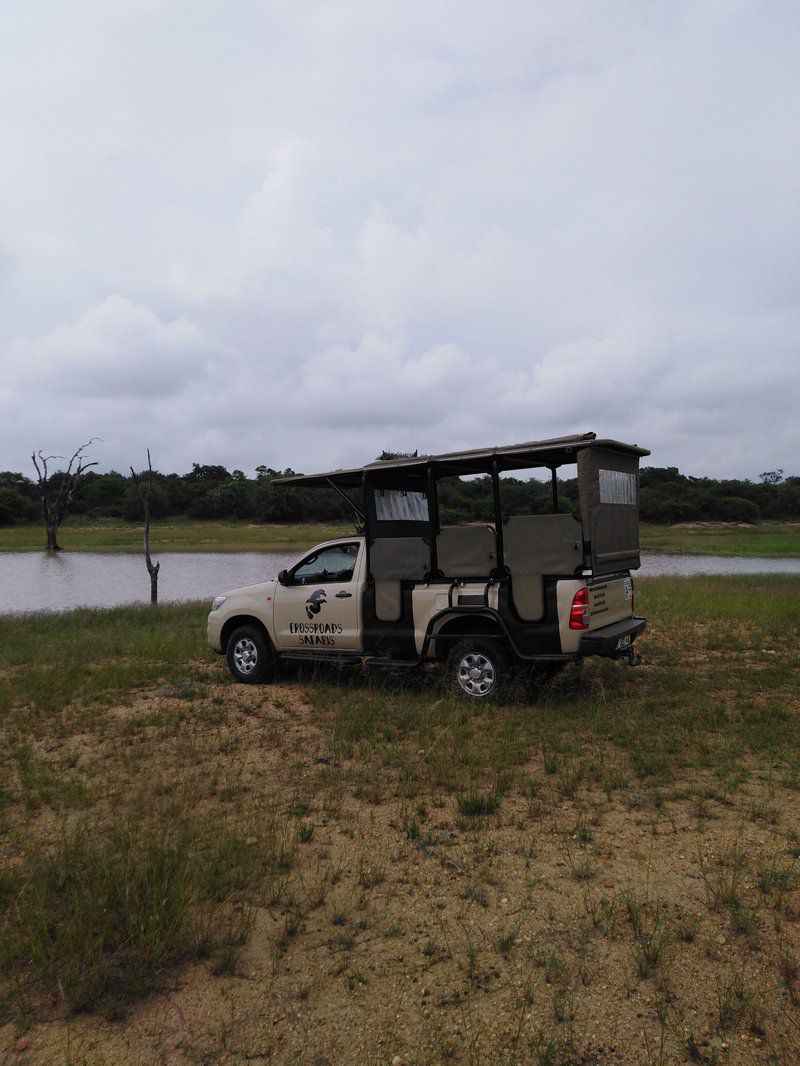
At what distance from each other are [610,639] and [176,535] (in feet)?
178

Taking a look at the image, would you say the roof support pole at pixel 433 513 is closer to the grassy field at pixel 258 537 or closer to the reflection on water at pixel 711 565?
the reflection on water at pixel 711 565

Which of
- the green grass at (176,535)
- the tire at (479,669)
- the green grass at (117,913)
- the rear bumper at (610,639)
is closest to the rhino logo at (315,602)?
the tire at (479,669)

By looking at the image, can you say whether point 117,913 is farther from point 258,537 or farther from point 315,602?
point 258,537

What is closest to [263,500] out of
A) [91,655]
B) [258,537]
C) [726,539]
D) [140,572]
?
[258,537]

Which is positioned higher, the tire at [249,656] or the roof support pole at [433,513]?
the roof support pole at [433,513]

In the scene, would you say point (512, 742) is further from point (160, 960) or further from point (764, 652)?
point (764, 652)

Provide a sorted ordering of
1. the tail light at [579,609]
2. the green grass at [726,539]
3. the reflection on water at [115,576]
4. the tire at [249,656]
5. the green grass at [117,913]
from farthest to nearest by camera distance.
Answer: the green grass at [726,539] → the reflection on water at [115,576] → the tire at [249,656] → the tail light at [579,609] → the green grass at [117,913]

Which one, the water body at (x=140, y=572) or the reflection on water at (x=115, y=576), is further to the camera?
the water body at (x=140, y=572)

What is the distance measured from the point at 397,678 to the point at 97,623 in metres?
9.96

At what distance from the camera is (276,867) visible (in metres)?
4.11

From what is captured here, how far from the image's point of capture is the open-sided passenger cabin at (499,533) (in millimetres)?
7453

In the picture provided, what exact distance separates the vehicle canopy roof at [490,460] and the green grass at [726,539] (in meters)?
35.1

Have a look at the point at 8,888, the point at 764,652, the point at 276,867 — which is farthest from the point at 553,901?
the point at 764,652

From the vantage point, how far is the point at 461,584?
802 cm
